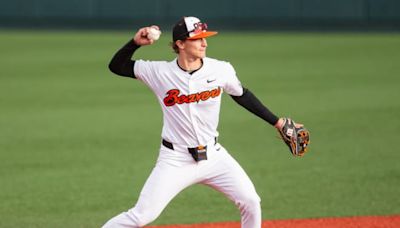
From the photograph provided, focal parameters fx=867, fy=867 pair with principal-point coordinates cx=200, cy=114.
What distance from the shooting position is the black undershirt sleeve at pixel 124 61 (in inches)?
222

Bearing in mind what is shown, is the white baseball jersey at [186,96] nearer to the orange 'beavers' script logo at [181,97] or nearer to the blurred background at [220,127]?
the orange 'beavers' script logo at [181,97]

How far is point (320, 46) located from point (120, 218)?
18.0 metres

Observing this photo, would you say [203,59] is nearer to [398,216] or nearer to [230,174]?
[230,174]

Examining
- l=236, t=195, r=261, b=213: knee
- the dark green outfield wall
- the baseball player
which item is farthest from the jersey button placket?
the dark green outfield wall

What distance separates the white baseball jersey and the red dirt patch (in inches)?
71.4

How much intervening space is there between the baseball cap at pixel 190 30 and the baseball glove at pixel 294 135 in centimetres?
83

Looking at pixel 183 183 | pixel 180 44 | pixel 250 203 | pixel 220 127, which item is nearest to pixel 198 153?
pixel 183 183

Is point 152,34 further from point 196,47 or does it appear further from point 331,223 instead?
point 331,223

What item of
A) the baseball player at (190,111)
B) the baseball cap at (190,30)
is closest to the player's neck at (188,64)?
the baseball player at (190,111)

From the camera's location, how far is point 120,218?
18.1 ft

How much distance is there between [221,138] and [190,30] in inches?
229

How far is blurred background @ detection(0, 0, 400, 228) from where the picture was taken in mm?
8195

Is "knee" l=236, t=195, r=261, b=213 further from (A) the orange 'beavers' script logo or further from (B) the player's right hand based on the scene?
(B) the player's right hand

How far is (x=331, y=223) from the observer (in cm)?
735
